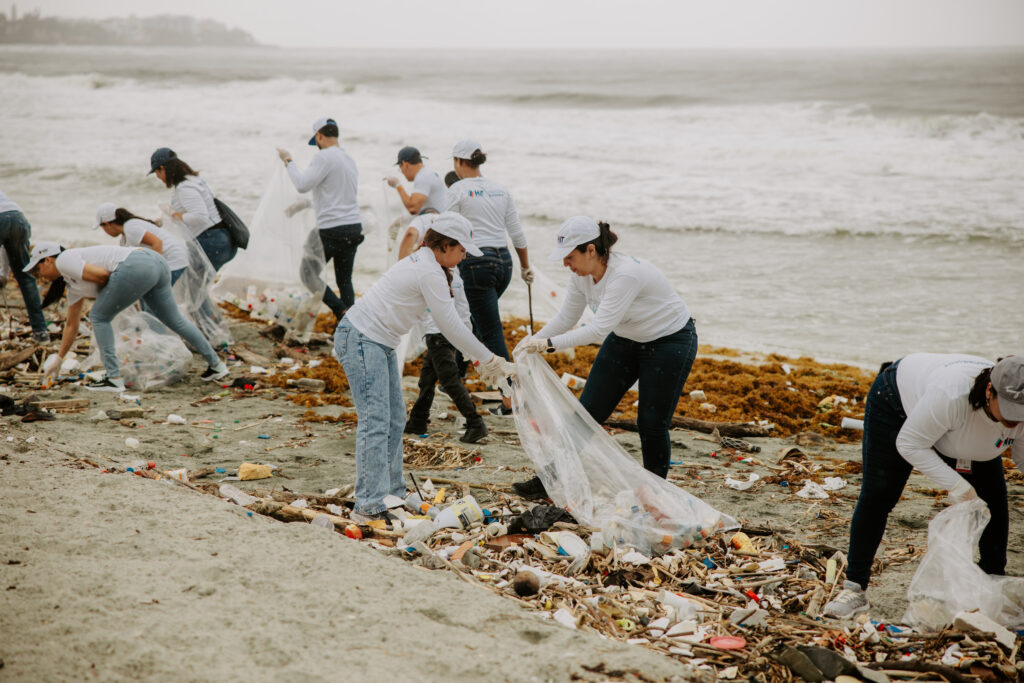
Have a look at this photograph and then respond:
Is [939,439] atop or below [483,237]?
below

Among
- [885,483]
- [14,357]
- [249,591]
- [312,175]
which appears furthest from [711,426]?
[14,357]

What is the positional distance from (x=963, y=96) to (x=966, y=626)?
1222 inches

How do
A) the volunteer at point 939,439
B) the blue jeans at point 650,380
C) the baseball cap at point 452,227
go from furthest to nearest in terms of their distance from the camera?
1. the blue jeans at point 650,380
2. the baseball cap at point 452,227
3. the volunteer at point 939,439

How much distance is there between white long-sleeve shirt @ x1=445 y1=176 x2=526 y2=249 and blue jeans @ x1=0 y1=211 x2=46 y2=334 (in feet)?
13.6

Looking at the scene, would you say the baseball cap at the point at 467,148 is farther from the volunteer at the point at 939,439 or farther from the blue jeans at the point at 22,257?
the blue jeans at the point at 22,257

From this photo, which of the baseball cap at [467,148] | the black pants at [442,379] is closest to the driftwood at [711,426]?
the black pants at [442,379]

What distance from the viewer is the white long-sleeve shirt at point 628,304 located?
378 centimetres

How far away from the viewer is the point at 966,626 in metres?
3.01

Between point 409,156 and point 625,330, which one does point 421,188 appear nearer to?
point 409,156

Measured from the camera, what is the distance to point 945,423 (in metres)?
2.89

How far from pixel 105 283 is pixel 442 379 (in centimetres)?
279

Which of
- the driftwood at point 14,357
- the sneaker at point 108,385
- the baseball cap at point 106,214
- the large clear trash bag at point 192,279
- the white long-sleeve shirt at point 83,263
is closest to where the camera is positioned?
the white long-sleeve shirt at point 83,263

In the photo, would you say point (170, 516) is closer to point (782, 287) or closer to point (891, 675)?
point (891, 675)

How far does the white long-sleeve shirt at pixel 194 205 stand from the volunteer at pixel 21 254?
1.45 metres
